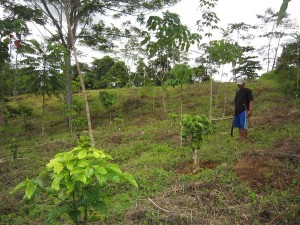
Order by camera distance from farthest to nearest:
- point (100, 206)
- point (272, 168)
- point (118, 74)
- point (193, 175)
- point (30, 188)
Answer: point (118, 74)
point (193, 175)
point (272, 168)
point (100, 206)
point (30, 188)

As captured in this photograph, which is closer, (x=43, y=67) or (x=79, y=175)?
(x=79, y=175)

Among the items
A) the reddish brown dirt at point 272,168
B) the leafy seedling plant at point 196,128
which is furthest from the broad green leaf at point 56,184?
the leafy seedling plant at point 196,128

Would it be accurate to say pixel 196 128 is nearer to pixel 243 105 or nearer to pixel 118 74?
pixel 243 105

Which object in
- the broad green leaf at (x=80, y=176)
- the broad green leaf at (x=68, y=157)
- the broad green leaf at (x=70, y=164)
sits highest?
the broad green leaf at (x=68, y=157)

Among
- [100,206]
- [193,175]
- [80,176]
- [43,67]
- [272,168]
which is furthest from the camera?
[43,67]

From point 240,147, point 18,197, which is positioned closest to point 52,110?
point 18,197

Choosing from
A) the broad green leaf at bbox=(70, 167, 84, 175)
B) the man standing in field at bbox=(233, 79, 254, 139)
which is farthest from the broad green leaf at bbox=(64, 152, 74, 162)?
the man standing in field at bbox=(233, 79, 254, 139)

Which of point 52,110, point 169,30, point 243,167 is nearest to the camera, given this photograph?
point 243,167

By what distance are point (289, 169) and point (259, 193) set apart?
0.94 meters

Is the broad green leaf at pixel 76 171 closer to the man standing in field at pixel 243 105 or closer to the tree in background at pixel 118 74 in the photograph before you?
the man standing in field at pixel 243 105

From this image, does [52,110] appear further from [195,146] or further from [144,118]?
[195,146]

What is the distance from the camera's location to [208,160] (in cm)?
603

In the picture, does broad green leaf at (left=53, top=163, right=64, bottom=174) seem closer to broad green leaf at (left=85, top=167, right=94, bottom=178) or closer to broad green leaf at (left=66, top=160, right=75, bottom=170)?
broad green leaf at (left=66, top=160, right=75, bottom=170)

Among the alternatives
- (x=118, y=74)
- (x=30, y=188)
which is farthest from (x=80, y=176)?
(x=118, y=74)
